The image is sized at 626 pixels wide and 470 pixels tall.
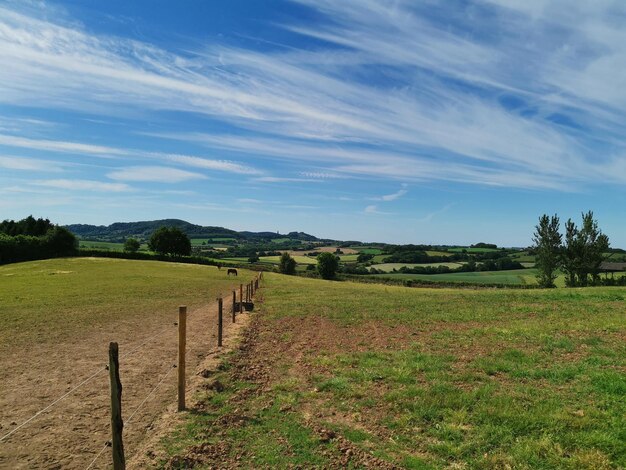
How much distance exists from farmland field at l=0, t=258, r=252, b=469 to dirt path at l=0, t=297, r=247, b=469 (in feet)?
0.06

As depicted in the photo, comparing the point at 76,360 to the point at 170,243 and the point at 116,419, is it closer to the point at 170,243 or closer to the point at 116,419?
the point at 116,419

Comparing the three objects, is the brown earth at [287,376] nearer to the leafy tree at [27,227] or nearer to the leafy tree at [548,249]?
the leafy tree at [548,249]

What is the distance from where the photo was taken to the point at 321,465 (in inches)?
279

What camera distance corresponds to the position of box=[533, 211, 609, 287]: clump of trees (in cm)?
6556

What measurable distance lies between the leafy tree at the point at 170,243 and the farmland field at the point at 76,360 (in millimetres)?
69514

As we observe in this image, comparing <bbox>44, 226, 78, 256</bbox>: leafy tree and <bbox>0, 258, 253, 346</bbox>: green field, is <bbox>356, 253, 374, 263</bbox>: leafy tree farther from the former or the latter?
<bbox>0, 258, 253, 346</bbox>: green field

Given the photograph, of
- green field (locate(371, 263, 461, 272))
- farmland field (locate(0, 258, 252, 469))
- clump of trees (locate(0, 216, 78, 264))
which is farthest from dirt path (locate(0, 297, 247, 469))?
green field (locate(371, 263, 461, 272))

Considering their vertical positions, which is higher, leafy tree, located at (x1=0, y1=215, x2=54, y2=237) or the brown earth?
leafy tree, located at (x1=0, y1=215, x2=54, y2=237)

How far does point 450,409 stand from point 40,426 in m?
8.54

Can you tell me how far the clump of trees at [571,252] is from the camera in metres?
65.6

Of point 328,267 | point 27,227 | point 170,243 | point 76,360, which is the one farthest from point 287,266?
point 76,360

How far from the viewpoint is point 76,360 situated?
49.8 ft

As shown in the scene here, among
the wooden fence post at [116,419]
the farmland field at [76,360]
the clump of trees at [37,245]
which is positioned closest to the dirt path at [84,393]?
the farmland field at [76,360]

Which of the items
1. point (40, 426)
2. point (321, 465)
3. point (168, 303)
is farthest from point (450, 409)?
point (168, 303)
